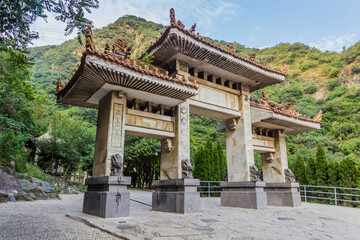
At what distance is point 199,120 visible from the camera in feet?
98.3

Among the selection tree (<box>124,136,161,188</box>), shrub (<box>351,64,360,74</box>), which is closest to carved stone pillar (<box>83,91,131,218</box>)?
tree (<box>124,136,161,188</box>)

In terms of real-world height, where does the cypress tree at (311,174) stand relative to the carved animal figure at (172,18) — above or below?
below

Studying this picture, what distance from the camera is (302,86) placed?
41.2 m

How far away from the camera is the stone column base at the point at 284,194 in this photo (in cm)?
1004

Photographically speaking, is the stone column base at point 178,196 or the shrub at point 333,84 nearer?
the stone column base at point 178,196

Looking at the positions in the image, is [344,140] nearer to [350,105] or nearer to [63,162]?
[350,105]

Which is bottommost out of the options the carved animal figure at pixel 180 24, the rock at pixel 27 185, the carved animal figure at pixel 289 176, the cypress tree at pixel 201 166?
the rock at pixel 27 185

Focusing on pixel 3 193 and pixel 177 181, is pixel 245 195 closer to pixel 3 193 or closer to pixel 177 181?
pixel 177 181

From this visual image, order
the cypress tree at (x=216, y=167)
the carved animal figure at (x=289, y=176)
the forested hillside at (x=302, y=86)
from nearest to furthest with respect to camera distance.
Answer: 1. the carved animal figure at (x=289, y=176)
2. the cypress tree at (x=216, y=167)
3. the forested hillside at (x=302, y=86)

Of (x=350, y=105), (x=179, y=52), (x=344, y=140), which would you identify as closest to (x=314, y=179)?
(x=179, y=52)

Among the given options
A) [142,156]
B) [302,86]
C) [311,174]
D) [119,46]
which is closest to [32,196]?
[119,46]

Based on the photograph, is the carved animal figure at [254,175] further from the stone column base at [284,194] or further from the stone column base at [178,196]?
the stone column base at [178,196]

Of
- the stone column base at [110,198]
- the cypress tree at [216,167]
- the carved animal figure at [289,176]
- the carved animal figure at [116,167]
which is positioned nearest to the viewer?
the stone column base at [110,198]

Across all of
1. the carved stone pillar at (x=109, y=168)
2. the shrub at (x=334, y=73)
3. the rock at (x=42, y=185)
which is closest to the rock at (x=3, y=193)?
the rock at (x=42, y=185)
